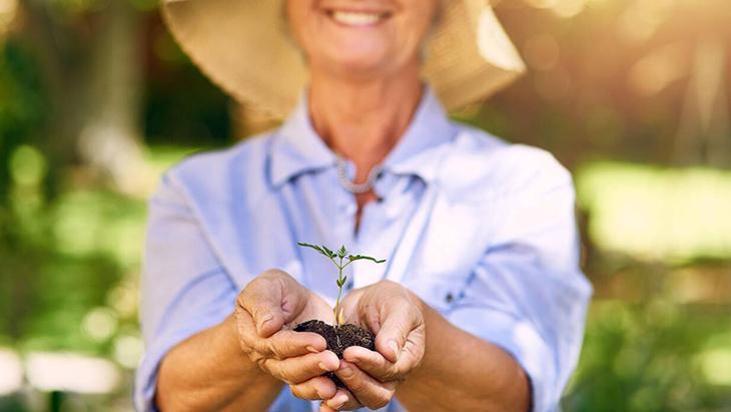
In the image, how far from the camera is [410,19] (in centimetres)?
259

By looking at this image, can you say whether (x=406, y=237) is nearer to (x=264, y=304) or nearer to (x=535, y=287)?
(x=535, y=287)

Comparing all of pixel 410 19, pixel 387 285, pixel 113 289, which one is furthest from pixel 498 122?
Result: pixel 387 285

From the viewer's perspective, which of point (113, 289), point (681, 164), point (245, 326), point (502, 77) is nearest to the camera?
point (245, 326)

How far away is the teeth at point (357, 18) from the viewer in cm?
254

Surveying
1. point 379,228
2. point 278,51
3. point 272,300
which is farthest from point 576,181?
point 272,300

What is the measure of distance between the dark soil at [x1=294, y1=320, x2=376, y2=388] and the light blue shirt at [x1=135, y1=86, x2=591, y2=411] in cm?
50

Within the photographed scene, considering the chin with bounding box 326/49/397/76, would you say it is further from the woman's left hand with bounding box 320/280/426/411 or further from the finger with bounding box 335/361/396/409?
the finger with bounding box 335/361/396/409

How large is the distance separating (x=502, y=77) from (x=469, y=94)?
0.40 feet

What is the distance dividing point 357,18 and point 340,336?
88 centimetres

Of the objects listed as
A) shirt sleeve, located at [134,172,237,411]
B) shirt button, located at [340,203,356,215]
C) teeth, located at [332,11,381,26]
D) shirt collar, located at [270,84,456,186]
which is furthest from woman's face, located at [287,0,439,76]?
shirt sleeve, located at [134,172,237,411]

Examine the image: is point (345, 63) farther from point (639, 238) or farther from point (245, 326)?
point (639, 238)

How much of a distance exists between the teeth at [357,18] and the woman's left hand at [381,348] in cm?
69

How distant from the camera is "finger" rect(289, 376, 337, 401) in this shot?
181cm

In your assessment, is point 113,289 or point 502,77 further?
point 113,289
